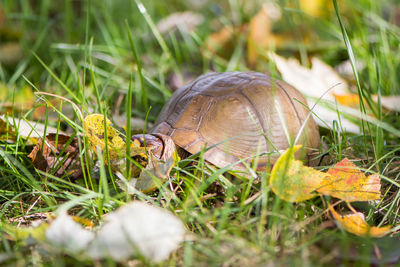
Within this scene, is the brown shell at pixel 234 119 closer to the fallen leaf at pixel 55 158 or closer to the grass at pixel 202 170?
the grass at pixel 202 170

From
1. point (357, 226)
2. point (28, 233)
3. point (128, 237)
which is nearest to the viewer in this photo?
point (128, 237)

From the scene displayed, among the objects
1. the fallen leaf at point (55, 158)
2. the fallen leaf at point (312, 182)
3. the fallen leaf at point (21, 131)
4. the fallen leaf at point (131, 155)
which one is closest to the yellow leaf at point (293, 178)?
the fallen leaf at point (312, 182)

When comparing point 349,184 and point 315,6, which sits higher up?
point 315,6

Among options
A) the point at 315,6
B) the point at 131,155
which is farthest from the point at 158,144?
the point at 315,6

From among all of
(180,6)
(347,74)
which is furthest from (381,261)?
(180,6)

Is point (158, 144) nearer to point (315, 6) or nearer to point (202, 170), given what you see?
point (202, 170)

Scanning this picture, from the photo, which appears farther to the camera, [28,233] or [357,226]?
[357,226]

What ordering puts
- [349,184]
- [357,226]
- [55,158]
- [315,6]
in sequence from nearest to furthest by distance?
[357,226] < [349,184] < [55,158] < [315,6]
